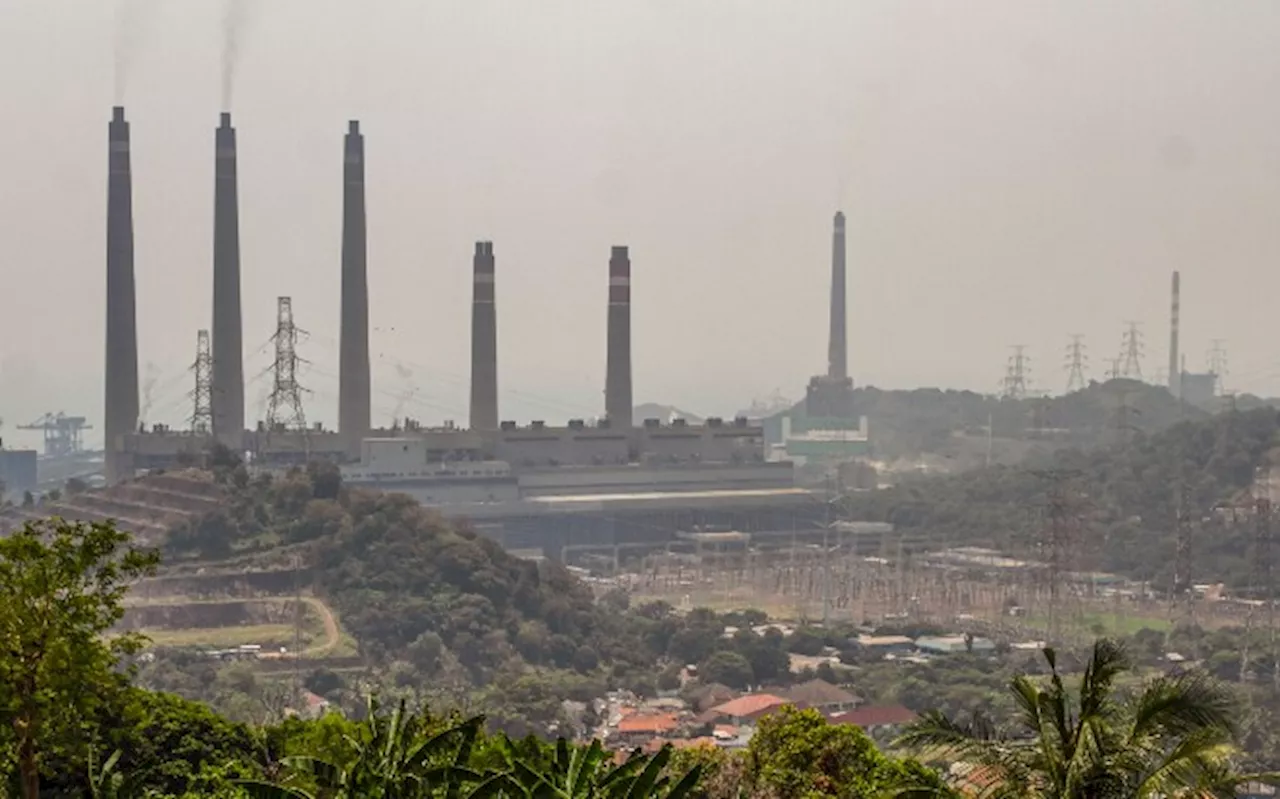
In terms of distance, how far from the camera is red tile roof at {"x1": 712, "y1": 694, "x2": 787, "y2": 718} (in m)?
49.6

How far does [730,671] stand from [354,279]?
31895mm

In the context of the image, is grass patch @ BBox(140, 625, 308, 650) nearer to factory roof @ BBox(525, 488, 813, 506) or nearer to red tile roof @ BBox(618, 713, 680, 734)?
red tile roof @ BBox(618, 713, 680, 734)

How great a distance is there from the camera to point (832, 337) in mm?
129875

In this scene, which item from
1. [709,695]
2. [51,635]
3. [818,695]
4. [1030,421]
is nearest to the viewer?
[51,635]

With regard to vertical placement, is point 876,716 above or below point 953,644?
below

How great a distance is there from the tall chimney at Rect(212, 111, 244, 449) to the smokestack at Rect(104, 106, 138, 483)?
9.69ft

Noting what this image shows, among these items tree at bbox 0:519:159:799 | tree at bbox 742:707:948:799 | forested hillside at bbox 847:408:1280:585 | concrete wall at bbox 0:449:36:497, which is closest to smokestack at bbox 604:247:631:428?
forested hillside at bbox 847:408:1280:585

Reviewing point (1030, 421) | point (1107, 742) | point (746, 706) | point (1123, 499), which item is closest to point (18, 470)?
point (1123, 499)

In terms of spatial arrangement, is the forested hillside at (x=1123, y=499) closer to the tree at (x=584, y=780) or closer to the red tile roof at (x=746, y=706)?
the red tile roof at (x=746, y=706)

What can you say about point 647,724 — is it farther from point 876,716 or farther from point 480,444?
point 480,444

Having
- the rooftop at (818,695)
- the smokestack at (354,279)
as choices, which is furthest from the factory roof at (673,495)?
the rooftop at (818,695)

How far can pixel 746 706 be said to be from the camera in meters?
50.2

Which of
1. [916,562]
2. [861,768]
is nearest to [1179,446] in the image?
[916,562]

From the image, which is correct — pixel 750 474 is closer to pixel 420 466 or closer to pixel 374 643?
pixel 420 466
